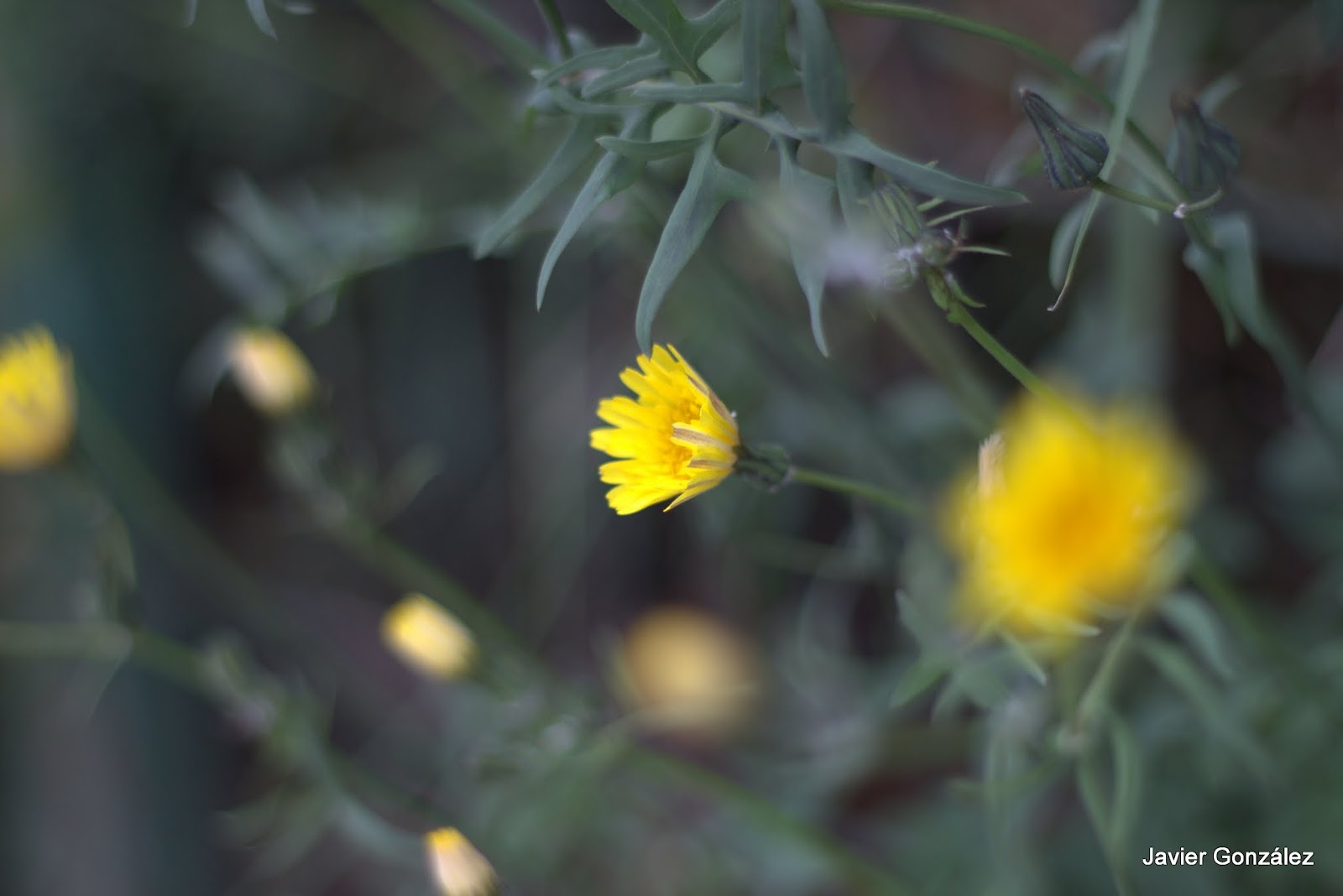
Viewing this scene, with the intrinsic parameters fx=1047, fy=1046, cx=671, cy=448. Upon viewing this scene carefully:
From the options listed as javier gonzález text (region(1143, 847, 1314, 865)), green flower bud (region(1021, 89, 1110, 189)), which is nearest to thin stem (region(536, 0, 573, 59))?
green flower bud (region(1021, 89, 1110, 189))

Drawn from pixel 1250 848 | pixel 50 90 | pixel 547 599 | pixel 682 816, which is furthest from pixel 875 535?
pixel 50 90

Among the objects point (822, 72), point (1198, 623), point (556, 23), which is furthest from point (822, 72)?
point (1198, 623)

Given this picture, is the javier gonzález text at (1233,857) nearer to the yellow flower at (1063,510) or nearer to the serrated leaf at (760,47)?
the yellow flower at (1063,510)

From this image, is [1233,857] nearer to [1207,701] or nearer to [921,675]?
[1207,701]

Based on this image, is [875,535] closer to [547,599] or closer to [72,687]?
[547,599]

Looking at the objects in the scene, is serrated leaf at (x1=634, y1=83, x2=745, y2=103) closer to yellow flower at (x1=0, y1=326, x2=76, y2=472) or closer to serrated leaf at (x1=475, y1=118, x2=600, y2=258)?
serrated leaf at (x1=475, y1=118, x2=600, y2=258)
